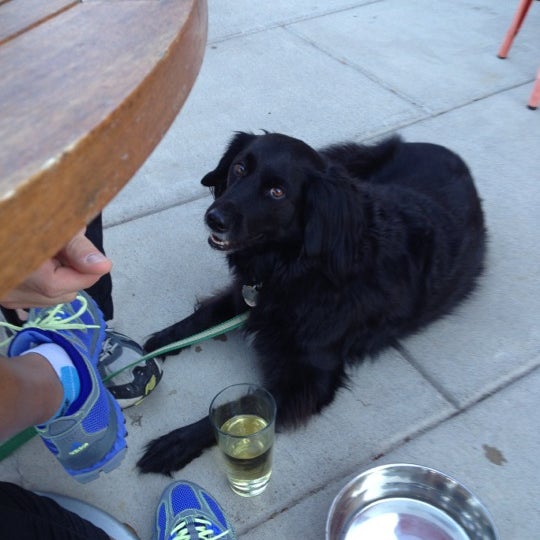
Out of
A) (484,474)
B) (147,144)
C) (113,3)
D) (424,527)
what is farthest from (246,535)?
(113,3)

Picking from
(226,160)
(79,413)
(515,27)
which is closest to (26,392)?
(79,413)

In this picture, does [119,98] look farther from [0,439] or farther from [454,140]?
[454,140]

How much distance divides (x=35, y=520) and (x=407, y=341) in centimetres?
157

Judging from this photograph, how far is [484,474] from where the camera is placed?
1790mm

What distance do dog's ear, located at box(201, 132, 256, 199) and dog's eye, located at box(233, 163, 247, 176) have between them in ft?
0.61

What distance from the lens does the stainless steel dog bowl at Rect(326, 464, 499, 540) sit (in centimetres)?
155

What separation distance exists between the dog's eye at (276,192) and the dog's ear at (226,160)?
34 centimetres

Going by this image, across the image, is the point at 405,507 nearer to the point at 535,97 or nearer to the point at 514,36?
the point at 535,97

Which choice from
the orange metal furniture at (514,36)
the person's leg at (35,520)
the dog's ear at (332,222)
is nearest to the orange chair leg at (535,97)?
the orange metal furniture at (514,36)

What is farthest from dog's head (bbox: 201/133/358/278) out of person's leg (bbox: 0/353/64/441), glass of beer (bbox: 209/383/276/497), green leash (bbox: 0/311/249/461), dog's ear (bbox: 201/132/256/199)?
person's leg (bbox: 0/353/64/441)

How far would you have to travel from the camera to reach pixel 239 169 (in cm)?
195

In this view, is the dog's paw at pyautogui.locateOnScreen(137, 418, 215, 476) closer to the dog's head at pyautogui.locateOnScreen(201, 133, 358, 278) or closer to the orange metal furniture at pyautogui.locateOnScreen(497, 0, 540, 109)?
the dog's head at pyautogui.locateOnScreen(201, 133, 358, 278)

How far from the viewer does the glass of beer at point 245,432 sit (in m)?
1.57

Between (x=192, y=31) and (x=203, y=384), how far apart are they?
1477mm
